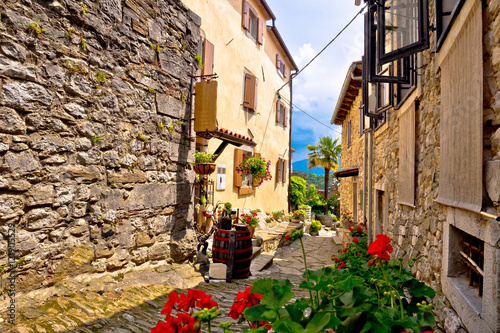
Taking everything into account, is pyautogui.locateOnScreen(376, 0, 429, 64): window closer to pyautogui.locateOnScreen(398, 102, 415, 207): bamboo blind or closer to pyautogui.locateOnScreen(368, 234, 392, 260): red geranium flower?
pyautogui.locateOnScreen(398, 102, 415, 207): bamboo blind

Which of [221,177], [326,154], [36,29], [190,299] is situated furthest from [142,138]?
[326,154]

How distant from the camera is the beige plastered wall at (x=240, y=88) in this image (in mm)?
8852

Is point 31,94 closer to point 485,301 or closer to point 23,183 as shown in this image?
point 23,183

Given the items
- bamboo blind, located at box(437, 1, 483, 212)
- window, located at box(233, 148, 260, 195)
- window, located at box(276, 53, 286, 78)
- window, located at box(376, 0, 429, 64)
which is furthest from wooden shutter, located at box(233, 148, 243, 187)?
bamboo blind, located at box(437, 1, 483, 212)

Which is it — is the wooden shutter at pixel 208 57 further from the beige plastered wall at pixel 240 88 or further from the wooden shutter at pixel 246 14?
the wooden shutter at pixel 246 14

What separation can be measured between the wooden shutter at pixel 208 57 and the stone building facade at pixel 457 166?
5.13 m

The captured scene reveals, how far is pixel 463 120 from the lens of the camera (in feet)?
7.36

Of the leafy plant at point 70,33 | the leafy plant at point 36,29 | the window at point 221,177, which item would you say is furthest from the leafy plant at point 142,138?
the window at point 221,177

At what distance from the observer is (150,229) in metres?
4.16

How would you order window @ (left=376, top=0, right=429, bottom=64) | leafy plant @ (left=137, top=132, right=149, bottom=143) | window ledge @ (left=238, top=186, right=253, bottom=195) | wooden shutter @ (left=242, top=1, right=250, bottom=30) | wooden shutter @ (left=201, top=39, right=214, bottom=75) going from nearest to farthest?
window @ (left=376, top=0, right=429, bottom=64) < leafy plant @ (left=137, top=132, right=149, bottom=143) < wooden shutter @ (left=201, top=39, right=214, bottom=75) < window ledge @ (left=238, top=186, right=253, bottom=195) < wooden shutter @ (left=242, top=1, right=250, bottom=30)

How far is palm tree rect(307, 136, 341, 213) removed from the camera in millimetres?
21297

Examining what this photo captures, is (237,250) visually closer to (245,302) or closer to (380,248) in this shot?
(380,248)

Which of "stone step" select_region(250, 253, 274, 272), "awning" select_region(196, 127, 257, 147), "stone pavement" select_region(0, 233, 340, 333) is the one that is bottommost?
"stone step" select_region(250, 253, 274, 272)

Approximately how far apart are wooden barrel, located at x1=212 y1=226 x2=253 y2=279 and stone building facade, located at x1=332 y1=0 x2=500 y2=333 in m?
2.25
